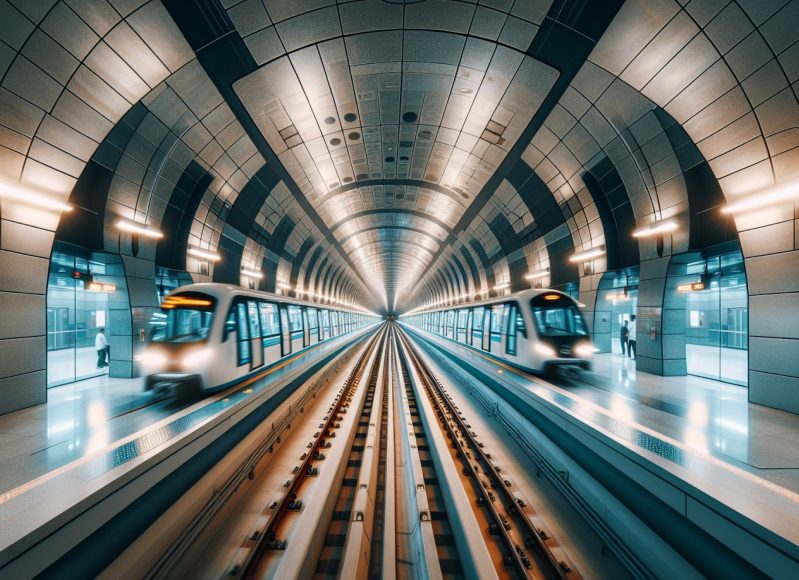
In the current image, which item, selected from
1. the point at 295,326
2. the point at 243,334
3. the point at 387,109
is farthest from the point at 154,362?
the point at 387,109

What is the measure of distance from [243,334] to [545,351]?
7.73m

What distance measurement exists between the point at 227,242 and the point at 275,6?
923 centimetres

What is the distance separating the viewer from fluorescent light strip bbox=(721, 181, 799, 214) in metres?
4.71

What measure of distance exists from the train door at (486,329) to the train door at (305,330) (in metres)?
7.54

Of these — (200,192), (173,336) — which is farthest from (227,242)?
(173,336)

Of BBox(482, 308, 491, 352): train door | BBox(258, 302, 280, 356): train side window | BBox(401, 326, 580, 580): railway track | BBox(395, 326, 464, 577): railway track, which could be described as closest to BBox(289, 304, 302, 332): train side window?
BBox(258, 302, 280, 356): train side window

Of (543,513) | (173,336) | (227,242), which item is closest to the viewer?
(543,513)

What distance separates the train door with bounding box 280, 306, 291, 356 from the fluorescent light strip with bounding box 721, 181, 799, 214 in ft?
37.5

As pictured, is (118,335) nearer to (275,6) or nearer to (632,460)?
(275,6)

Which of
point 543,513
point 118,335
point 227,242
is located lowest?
point 543,513

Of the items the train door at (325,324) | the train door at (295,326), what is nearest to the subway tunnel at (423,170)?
the train door at (295,326)

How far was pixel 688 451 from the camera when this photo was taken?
12.4 ft

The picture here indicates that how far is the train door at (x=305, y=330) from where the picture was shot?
12.5m

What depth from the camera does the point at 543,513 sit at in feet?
13.3
